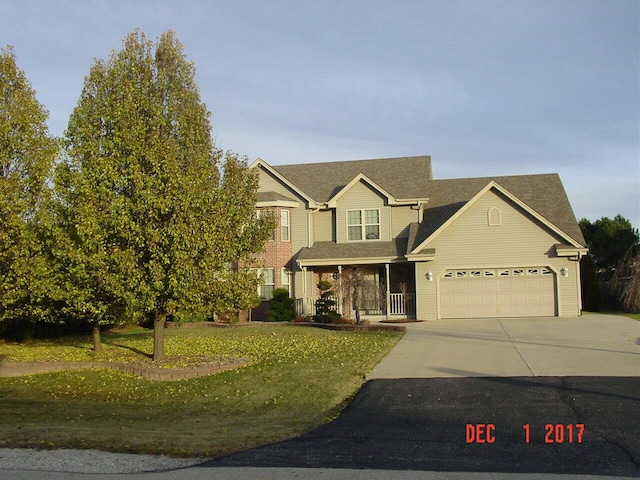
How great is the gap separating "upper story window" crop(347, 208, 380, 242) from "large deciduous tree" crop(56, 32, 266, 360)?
14273 mm

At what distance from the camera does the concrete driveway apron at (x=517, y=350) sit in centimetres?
1443

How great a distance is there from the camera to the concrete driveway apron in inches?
568

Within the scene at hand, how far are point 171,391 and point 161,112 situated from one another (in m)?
6.93

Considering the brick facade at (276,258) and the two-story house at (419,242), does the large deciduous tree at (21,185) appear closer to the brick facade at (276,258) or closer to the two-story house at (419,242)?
the two-story house at (419,242)

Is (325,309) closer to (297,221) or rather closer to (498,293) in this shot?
(297,221)

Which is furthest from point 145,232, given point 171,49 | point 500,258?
point 500,258

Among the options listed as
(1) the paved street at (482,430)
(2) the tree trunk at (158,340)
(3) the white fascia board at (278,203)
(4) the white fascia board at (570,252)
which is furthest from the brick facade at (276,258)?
(1) the paved street at (482,430)

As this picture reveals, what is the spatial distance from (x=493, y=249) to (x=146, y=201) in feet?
57.2

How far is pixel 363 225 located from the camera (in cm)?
3175

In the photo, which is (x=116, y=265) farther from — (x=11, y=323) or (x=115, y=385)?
(x=11, y=323)

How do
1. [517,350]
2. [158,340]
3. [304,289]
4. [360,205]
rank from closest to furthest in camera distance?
[158,340], [517,350], [304,289], [360,205]

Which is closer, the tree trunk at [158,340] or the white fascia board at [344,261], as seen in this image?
the tree trunk at [158,340]

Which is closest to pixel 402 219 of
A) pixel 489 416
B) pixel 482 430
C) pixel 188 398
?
pixel 188 398

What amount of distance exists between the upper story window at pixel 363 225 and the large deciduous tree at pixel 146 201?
14.3m
